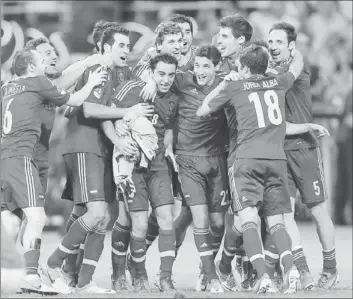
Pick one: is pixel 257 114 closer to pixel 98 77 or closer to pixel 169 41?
pixel 169 41

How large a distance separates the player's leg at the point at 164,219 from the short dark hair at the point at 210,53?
1.18 metres

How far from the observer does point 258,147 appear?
8383mm

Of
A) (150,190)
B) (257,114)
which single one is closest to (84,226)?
(150,190)

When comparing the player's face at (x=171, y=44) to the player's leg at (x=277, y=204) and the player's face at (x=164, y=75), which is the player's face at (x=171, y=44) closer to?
the player's face at (x=164, y=75)

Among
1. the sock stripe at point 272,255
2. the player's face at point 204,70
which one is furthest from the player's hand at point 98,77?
the sock stripe at point 272,255

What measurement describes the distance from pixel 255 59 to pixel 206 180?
1.28 m

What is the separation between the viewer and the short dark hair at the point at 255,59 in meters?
8.48

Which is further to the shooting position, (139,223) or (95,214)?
(139,223)

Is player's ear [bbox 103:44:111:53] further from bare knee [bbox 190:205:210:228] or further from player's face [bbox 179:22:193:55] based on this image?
bare knee [bbox 190:205:210:228]

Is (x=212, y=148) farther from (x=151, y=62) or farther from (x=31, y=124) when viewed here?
(x=31, y=124)

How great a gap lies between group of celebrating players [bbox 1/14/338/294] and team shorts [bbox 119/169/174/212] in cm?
1

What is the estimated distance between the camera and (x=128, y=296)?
319 inches

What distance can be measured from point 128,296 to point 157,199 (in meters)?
1.07

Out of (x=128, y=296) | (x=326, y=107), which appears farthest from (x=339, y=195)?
(x=128, y=296)
